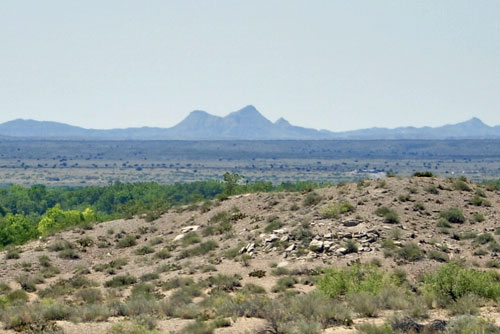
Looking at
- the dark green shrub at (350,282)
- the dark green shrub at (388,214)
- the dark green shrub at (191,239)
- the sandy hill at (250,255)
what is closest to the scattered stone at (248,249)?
the sandy hill at (250,255)

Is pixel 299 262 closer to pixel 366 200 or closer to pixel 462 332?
pixel 366 200

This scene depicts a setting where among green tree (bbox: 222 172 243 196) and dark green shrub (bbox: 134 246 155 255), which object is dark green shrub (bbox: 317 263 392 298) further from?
green tree (bbox: 222 172 243 196)

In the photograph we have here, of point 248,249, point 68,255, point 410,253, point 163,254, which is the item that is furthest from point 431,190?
point 68,255

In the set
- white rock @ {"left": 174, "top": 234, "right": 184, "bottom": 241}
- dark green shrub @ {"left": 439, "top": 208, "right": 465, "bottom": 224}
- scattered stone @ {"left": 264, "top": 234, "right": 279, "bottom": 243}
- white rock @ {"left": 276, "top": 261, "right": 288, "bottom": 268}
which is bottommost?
white rock @ {"left": 174, "top": 234, "right": 184, "bottom": 241}

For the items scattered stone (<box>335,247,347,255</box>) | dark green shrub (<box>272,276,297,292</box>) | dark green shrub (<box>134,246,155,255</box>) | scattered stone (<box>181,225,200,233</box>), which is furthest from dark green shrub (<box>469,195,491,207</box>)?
dark green shrub (<box>134,246,155,255</box>)

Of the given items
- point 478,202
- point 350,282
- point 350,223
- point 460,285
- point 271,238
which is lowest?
point 271,238

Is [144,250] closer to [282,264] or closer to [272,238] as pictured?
[272,238]

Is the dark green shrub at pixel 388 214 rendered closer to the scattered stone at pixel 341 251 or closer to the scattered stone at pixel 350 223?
the scattered stone at pixel 350 223

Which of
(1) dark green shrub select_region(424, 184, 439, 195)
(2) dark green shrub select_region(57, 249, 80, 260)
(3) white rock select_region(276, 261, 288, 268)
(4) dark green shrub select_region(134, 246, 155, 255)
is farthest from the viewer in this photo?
(1) dark green shrub select_region(424, 184, 439, 195)

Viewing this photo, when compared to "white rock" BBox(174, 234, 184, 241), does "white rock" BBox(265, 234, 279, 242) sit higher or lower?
higher

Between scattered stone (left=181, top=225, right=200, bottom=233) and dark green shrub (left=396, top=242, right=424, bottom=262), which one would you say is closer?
dark green shrub (left=396, top=242, right=424, bottom=262)

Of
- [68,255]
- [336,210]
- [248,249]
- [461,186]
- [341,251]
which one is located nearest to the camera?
[341,251]

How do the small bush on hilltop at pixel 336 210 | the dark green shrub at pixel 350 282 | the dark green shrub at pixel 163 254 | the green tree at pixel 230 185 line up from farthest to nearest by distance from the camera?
the green tree at pixel 230 185
the small bush on hilltop at pixel 336 210
the dark green shrub at pixel 163 254
the dark green shrub at pixel 350 282

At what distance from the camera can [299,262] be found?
41.7 m
